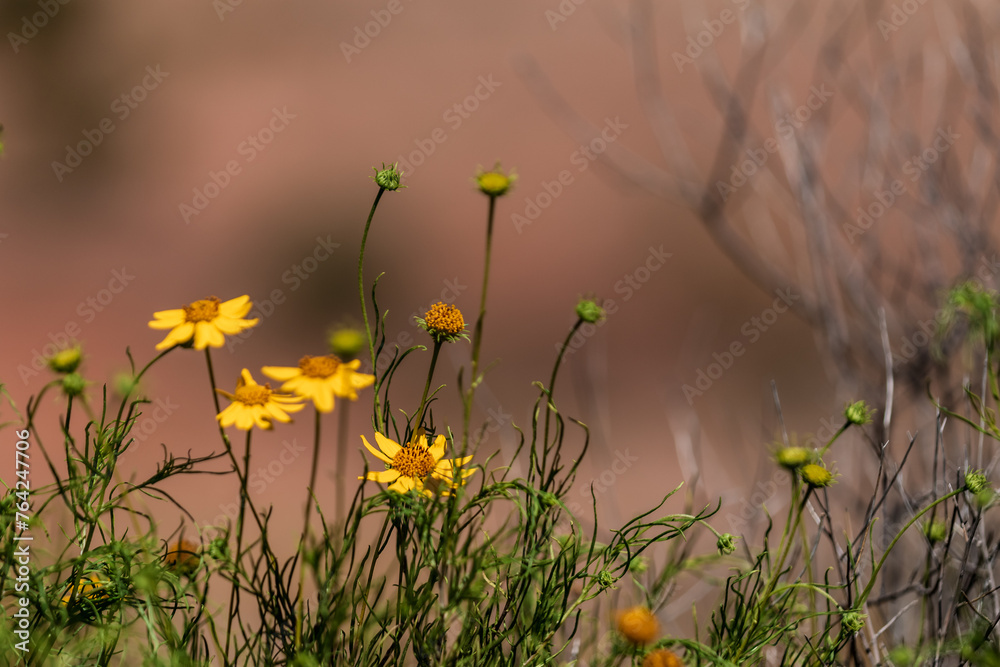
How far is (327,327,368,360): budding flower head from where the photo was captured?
464 mm

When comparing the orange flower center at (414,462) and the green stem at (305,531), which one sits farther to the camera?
the orange flower center at (414,462)

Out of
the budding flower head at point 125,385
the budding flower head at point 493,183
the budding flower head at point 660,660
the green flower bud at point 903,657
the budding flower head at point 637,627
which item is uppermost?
the budding flower head at point 493,183

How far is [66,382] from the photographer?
20.9 inches

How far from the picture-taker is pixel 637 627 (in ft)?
1.77

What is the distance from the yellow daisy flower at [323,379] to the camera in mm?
477

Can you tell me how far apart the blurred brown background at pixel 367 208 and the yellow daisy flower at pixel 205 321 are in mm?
2669

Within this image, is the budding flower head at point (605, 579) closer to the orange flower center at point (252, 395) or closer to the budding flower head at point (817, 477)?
the budding flower head at point (817, 477)

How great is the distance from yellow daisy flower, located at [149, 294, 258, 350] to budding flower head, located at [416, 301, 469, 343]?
136 millimetres

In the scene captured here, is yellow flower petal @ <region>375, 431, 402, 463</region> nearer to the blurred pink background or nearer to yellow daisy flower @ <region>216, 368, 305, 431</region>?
yellow daisy flower @ <region>216, 368, 305, 431</region>

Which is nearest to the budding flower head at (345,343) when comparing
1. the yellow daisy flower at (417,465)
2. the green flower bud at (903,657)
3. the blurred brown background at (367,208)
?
the yellow daisy flower at (417,465)

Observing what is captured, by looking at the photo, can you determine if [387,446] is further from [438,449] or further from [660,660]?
[660,660]

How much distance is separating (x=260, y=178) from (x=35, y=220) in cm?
131

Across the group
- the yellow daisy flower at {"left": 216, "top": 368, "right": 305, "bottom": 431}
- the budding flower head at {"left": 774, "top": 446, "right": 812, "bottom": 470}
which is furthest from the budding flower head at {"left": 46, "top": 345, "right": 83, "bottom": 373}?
the budding flower head at {"left": 774, "top": 446, "right": 812, "bottom": 470}

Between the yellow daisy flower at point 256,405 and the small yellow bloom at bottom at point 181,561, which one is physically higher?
the yellow daisy flower at point 256,405
